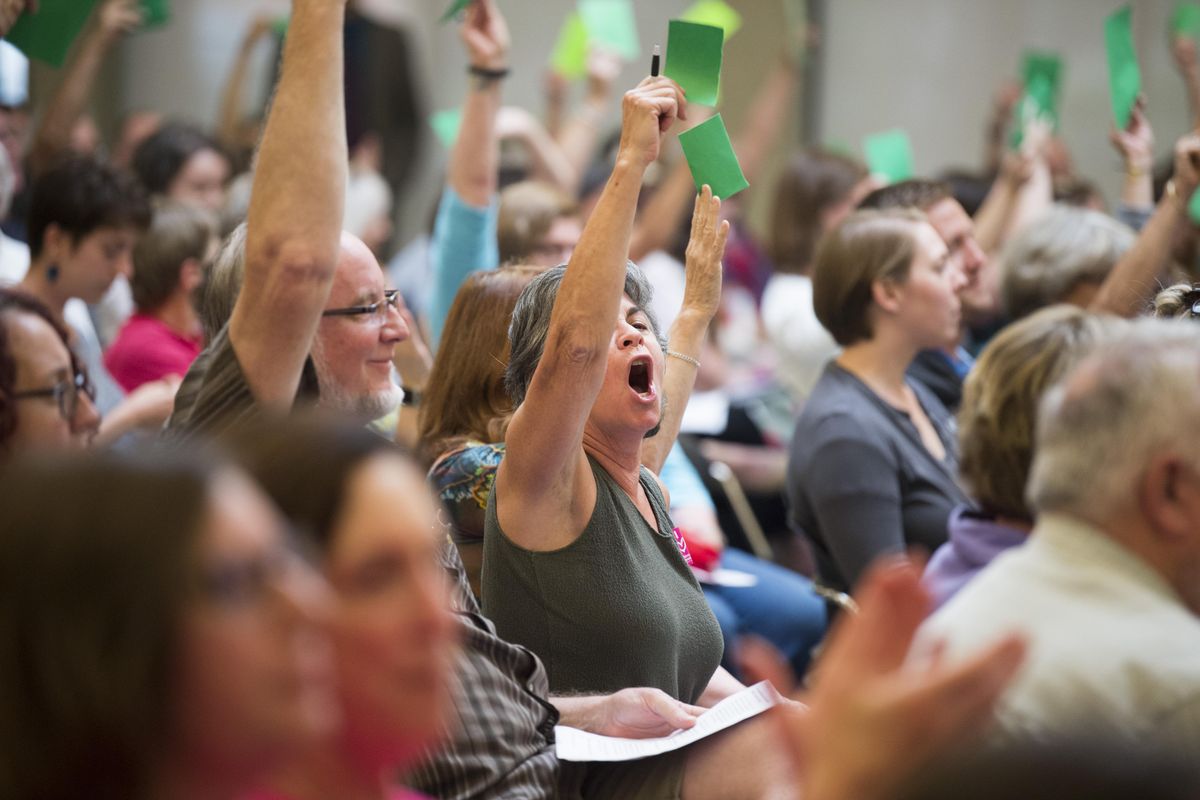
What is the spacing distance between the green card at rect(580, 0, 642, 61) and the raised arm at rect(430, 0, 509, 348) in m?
1.36

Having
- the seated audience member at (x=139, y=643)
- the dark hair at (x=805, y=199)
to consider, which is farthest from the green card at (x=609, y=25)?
the seated audience member at (x=139, y=643)

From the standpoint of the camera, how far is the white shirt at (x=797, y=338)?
4445mm

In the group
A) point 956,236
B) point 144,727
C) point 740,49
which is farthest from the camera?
point 740,49

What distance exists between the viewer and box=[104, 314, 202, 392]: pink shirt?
3709 mm

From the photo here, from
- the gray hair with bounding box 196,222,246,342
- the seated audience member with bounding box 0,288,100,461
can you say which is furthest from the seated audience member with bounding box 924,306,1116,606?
the seated audience member with bounding box 0,288,100,461

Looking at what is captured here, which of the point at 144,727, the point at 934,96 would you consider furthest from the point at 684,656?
the point at 934,96

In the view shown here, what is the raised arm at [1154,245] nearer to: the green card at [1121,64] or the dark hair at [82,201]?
the green card at [1121,64]

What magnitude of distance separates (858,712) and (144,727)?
549 millimetres

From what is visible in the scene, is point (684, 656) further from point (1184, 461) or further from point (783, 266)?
point (783, 266)

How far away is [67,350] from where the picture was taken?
248 centimetres

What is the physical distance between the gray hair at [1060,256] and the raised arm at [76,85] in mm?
2835

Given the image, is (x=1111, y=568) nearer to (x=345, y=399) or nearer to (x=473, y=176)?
(x=345, y=399)

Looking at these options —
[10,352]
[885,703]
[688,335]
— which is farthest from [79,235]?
[885,703]

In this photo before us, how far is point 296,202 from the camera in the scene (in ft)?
6.40
